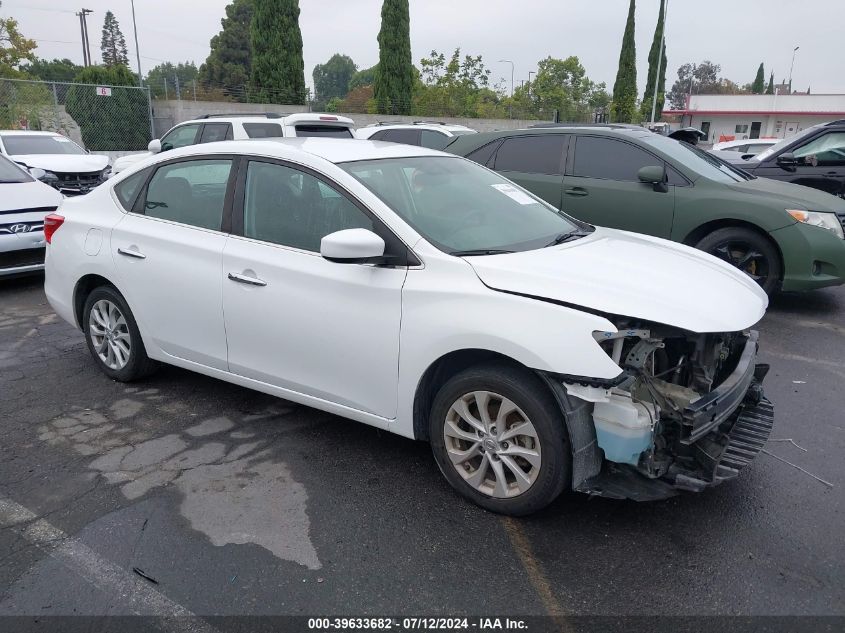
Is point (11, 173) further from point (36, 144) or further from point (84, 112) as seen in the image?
point (84, 112)

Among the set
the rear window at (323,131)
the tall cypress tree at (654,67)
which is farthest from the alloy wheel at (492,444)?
the tall cypress tree at (654,67)

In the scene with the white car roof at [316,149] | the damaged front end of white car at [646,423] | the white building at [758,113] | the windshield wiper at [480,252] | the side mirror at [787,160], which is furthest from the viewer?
the white building at [758,113]

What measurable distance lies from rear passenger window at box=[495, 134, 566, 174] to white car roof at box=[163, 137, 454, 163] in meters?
3.23

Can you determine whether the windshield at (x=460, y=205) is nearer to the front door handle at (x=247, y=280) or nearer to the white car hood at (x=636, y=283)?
the white car hood at (x=636, y=283)

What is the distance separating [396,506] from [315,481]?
1.62 feet

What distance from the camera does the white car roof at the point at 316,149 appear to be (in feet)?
12.6

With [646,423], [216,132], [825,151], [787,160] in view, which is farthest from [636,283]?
[216,132]

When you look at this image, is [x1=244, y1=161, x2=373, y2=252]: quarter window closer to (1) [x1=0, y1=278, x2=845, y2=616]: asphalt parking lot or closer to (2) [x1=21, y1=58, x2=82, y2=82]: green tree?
(1) [x1=0, y1=278, x2=845, y2=616]: asphalt parking lot

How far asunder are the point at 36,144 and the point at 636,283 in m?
13.1

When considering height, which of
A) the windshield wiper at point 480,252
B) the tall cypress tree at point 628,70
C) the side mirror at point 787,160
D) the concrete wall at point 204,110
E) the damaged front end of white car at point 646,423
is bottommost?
the damaged front end of white car at point 646,423

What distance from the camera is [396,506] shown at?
326 centimetres

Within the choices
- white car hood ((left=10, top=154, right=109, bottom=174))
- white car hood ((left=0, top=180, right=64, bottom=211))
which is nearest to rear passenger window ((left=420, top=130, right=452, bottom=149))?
white car hood ((left=10, top=154, right=109, bottom=174))

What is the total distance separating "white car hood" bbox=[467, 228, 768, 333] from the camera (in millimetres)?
2881

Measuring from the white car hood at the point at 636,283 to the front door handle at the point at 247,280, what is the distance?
124 centimetres
